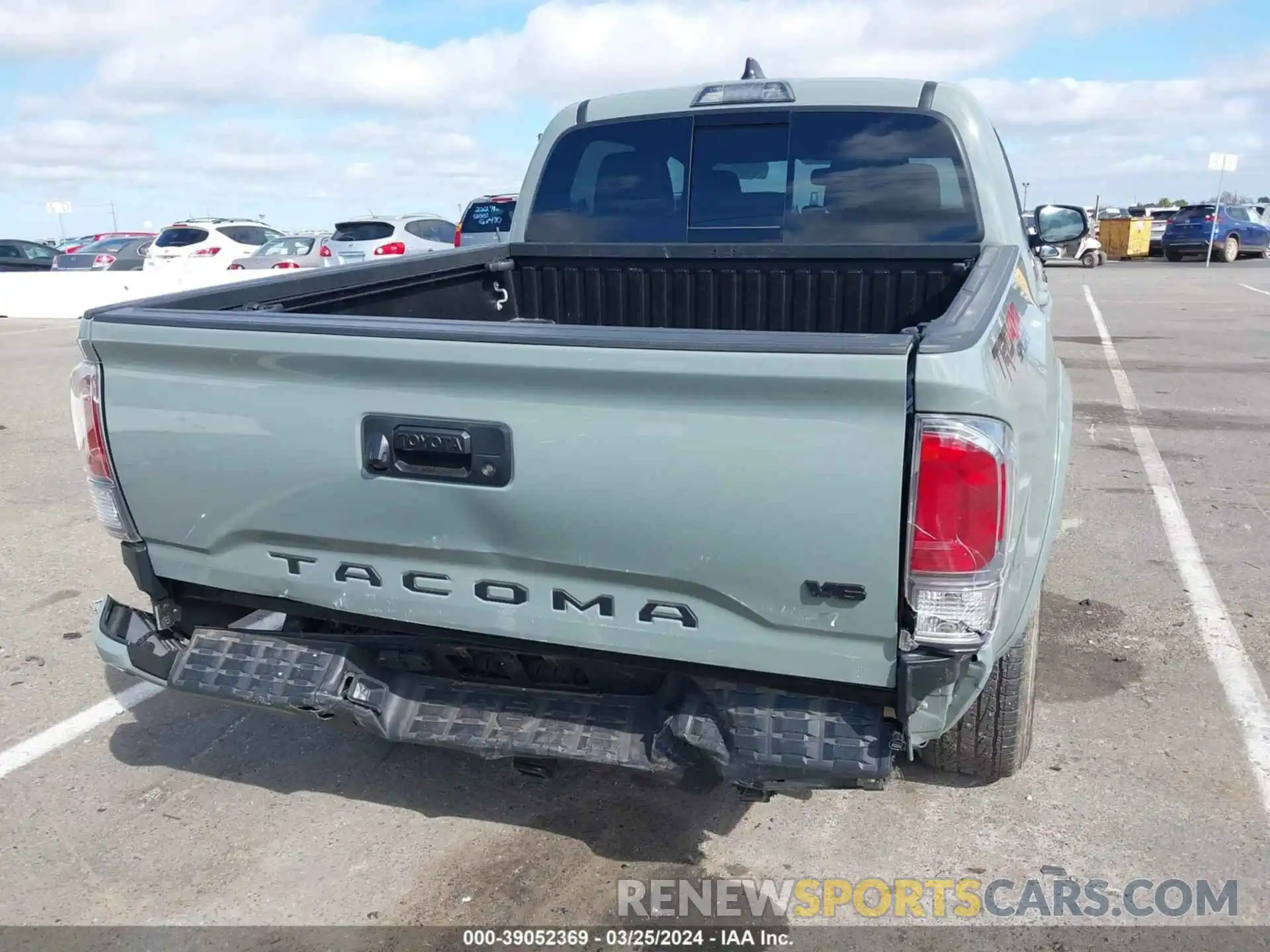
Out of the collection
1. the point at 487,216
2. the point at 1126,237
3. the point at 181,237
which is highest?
the point at 487,216

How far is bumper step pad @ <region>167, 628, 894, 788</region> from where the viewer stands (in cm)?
228

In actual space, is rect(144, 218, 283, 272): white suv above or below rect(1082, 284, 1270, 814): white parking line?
above

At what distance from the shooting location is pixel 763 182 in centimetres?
443

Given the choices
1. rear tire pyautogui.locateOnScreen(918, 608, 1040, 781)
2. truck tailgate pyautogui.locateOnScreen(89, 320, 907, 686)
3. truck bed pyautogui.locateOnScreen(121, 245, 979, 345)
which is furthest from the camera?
truck bed pyautogui.locateOnScreen(121, 245, 979, 345)

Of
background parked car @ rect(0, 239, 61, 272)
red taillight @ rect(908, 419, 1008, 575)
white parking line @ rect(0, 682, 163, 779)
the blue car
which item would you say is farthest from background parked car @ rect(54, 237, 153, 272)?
the blue car

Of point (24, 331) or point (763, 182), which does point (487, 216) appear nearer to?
point (24, 331)

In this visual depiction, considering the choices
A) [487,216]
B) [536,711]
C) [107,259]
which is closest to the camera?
[536,711]

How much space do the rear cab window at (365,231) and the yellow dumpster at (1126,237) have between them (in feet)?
74.3

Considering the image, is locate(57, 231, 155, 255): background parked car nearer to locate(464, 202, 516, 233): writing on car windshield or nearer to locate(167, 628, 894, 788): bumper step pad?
locate(464, 202, 516, 233): writing on car windshield

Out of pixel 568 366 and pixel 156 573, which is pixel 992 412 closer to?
pixel 568 366

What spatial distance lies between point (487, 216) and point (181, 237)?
7.47 metres

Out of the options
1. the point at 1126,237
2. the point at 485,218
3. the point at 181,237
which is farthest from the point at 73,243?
the point at 1126,237

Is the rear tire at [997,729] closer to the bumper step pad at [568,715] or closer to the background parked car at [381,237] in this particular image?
the bumper step pad at [568,715]

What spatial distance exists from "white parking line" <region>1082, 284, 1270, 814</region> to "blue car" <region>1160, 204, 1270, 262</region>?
2599 centimetres
